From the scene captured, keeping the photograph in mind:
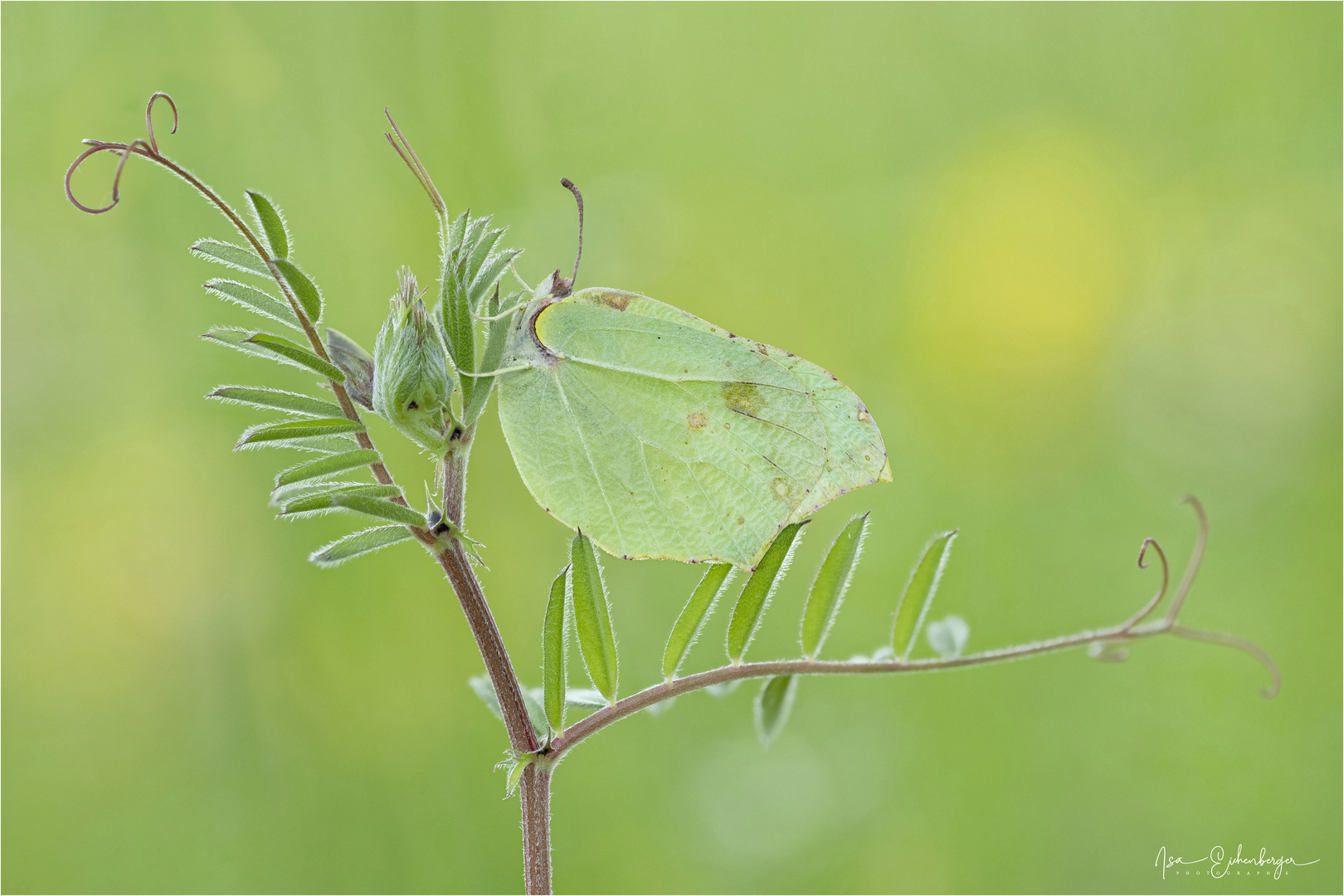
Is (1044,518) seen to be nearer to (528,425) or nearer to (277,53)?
(528,425)

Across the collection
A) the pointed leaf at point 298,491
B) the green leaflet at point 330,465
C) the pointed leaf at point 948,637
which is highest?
the green leaflet at point 330,465

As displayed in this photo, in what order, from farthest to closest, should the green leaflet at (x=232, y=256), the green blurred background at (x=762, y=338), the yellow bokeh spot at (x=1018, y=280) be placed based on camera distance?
1. the yellow bokeh spot at (x=1018, y=280)
2. the green blurred background at (x=762, y=338)
3. the green leaflet at (x=232, y=256)

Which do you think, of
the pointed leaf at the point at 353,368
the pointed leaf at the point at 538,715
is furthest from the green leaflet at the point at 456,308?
the pointed leaf at the point at 538,715

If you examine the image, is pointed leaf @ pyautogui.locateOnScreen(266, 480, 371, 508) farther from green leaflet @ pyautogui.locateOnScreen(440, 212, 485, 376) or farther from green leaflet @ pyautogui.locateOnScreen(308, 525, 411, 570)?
green leaflet @ pyautogui.locateOnScreen(440, 212, 485, 376)

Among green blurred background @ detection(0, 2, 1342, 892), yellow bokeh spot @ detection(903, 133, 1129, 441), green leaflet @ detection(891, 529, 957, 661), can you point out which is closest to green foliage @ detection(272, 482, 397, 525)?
green leaflet @ detection(891, 529, 957, 661)

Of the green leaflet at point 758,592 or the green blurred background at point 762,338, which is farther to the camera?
the green blurred background at point 762,338

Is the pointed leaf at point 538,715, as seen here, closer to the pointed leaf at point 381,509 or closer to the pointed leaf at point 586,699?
the pointed leaf at point 586,699

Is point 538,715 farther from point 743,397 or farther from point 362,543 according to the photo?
point 743,397
